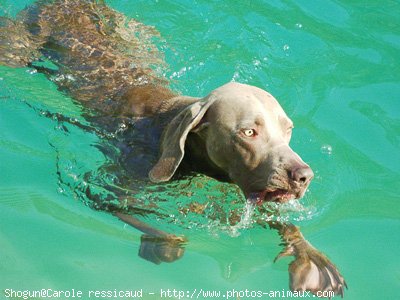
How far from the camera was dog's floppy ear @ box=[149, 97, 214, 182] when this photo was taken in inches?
209

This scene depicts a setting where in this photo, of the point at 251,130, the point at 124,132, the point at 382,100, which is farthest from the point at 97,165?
the point at 382,100

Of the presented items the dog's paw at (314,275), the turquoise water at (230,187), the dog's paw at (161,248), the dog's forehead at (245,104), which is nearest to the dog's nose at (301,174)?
the dog's forehead at (245,104)

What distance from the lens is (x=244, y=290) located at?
17.5 feet

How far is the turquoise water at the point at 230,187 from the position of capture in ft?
17.9

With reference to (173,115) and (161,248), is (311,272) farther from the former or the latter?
(173,115)

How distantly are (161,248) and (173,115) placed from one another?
1201 millimetres

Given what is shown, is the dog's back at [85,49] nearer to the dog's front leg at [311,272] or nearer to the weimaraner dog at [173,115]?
the weimaraner dog at [173,115]

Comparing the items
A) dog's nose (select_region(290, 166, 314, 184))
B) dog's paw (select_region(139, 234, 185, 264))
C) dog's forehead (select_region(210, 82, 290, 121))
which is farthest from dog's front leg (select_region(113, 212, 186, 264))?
dog's nose (select_region(290, 166, 314, 184))

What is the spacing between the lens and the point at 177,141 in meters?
5.36

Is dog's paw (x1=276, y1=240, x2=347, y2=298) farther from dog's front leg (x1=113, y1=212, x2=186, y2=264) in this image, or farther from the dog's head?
dog's front leg (x1=113, y1=212, x2=186, y2=264)

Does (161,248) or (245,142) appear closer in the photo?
(245,142)

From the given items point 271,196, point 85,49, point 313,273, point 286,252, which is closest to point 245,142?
point 271,196

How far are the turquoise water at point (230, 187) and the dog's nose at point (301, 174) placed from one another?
1.09 meters

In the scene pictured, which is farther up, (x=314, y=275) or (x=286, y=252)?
(x=314, y=275)
